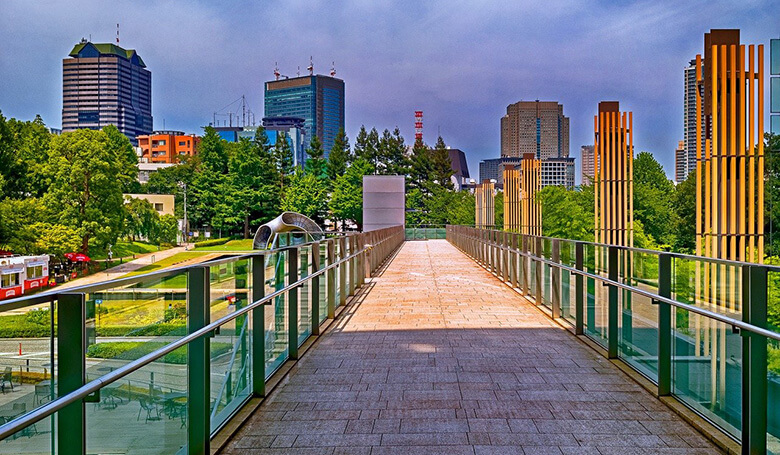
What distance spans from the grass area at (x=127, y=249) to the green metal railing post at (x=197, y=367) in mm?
57086

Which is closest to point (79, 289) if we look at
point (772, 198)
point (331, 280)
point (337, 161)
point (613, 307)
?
point (613, 307)

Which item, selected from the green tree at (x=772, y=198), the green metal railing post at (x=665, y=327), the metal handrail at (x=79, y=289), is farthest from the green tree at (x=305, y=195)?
the metal handrail at (x=79, y=289)

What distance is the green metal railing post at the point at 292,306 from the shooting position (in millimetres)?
6129

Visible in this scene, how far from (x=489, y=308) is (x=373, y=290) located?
3392mm

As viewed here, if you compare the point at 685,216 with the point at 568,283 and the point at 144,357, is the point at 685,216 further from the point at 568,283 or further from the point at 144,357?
the point at 144,357

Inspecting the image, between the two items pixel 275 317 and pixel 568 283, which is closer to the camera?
pixel 275 317

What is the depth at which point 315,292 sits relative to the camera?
780 cm

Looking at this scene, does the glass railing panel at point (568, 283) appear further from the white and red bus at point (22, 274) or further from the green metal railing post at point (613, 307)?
the white and red bus at point (22, 274)

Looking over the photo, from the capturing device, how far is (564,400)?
16.6ft

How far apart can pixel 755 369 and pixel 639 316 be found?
198cm

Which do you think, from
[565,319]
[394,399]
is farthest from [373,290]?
[394,399]

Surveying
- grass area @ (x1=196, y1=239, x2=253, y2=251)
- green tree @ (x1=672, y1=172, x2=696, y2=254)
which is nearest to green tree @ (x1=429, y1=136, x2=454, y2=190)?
grass area @ (x1=196, y1=239, x2=253, y2=251)

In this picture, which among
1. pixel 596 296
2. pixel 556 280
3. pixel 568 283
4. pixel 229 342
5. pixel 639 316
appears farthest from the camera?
pixel 556 280

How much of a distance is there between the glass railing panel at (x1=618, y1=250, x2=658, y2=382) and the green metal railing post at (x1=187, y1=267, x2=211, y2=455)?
123 inches
